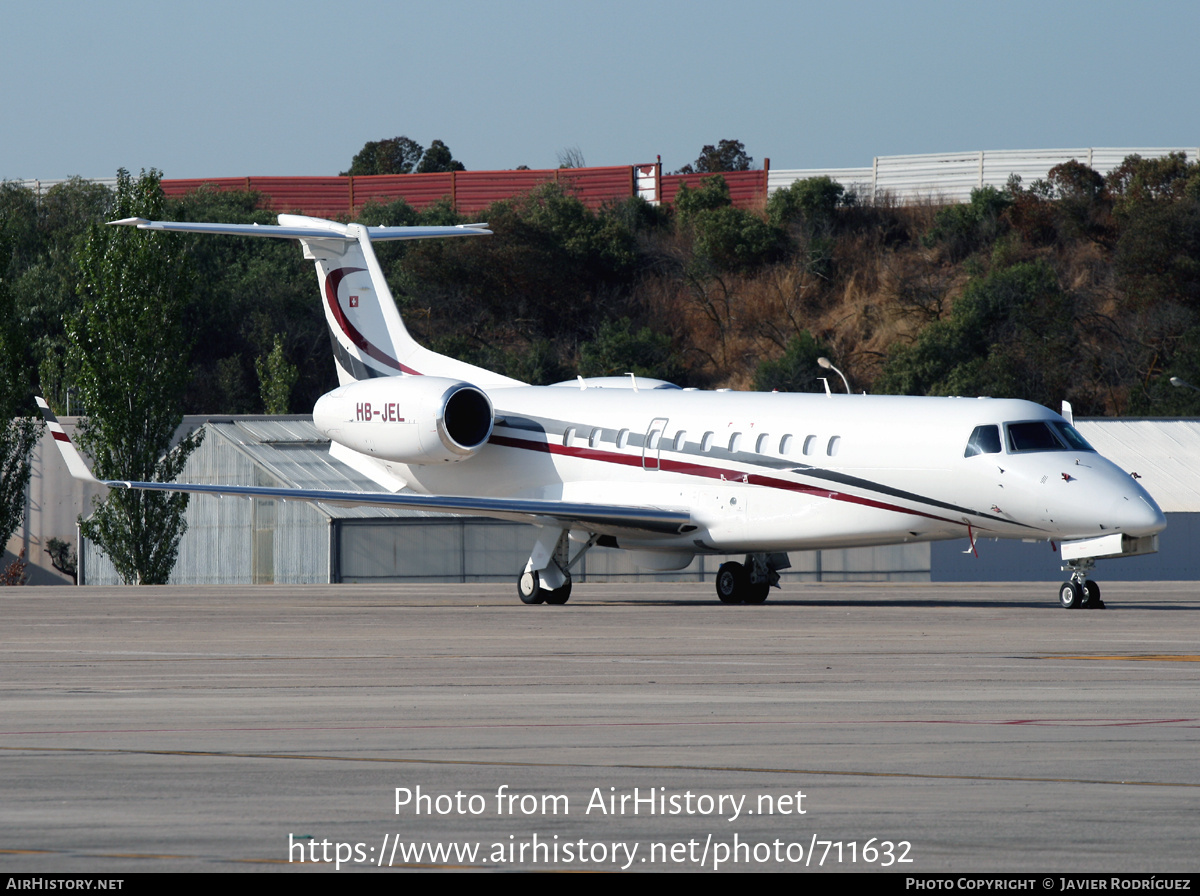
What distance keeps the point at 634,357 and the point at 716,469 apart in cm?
5020

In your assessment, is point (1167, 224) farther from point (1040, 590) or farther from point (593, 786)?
point (593, 786)

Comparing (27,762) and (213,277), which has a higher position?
(213,277)

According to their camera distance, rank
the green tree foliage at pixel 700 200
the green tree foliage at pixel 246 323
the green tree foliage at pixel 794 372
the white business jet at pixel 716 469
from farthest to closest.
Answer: the green tree foliage at pixel 700 200 < the green tree foliage at pixel 246 323 < the green tree foliage at pixel 794 372 < the white business jet at pixel 716 469

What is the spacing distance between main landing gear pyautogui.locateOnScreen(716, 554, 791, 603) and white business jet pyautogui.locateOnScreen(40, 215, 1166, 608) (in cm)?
3

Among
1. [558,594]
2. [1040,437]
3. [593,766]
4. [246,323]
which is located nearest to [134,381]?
[558,594]

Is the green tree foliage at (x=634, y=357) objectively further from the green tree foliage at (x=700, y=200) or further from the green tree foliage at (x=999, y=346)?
the green tree foliage at (x=700, y=200)

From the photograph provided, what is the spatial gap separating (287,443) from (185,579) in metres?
4.72

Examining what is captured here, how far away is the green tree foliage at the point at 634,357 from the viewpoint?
74.2 meters

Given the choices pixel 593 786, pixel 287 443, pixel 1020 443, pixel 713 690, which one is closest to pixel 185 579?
pixel 287 443

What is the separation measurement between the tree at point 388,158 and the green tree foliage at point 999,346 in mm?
55622

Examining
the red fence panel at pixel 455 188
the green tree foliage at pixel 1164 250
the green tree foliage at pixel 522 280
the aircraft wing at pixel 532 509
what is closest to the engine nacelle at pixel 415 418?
the aircraft wing at pixel 532 509

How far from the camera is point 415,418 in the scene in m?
27.4

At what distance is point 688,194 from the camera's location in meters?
91.6
